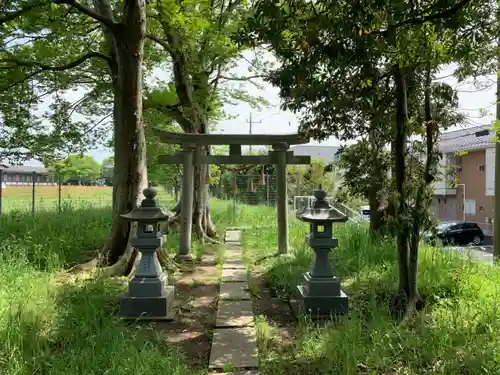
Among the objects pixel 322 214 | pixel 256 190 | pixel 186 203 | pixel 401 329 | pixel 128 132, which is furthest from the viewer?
pixel 256 190

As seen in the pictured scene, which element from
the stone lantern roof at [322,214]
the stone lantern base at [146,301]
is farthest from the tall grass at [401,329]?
the stone lantern base at [146,301]

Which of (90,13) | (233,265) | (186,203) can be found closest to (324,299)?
Answer: (233,265)

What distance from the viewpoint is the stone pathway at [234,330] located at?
3.48 meters

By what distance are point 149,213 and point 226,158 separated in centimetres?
447

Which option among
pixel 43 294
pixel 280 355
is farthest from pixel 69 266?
pixel 280 355

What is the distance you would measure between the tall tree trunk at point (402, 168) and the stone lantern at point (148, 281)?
9.07 feet

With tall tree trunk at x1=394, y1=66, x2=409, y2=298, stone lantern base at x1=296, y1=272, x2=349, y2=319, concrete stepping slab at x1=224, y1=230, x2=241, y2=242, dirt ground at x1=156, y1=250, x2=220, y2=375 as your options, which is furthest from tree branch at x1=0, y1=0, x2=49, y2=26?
concrete stepping slab at x1=224, y1=230, x2=241, y2=242

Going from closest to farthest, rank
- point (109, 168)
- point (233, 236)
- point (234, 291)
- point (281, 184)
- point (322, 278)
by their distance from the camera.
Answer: point (322, 278)
point (234, 291)
point (281, 184)
point (233, 236)
point (109, 168)

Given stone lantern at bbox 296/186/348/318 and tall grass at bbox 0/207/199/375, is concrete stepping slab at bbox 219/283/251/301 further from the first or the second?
tall grass at bbox 0/207/199/375

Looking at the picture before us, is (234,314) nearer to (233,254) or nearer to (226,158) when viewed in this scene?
(233,254)

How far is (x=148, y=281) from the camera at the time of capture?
480 centimetres

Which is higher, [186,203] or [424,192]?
[424,192]

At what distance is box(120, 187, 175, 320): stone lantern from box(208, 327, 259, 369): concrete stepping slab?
2.71 ft

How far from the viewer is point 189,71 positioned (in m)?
11.0
